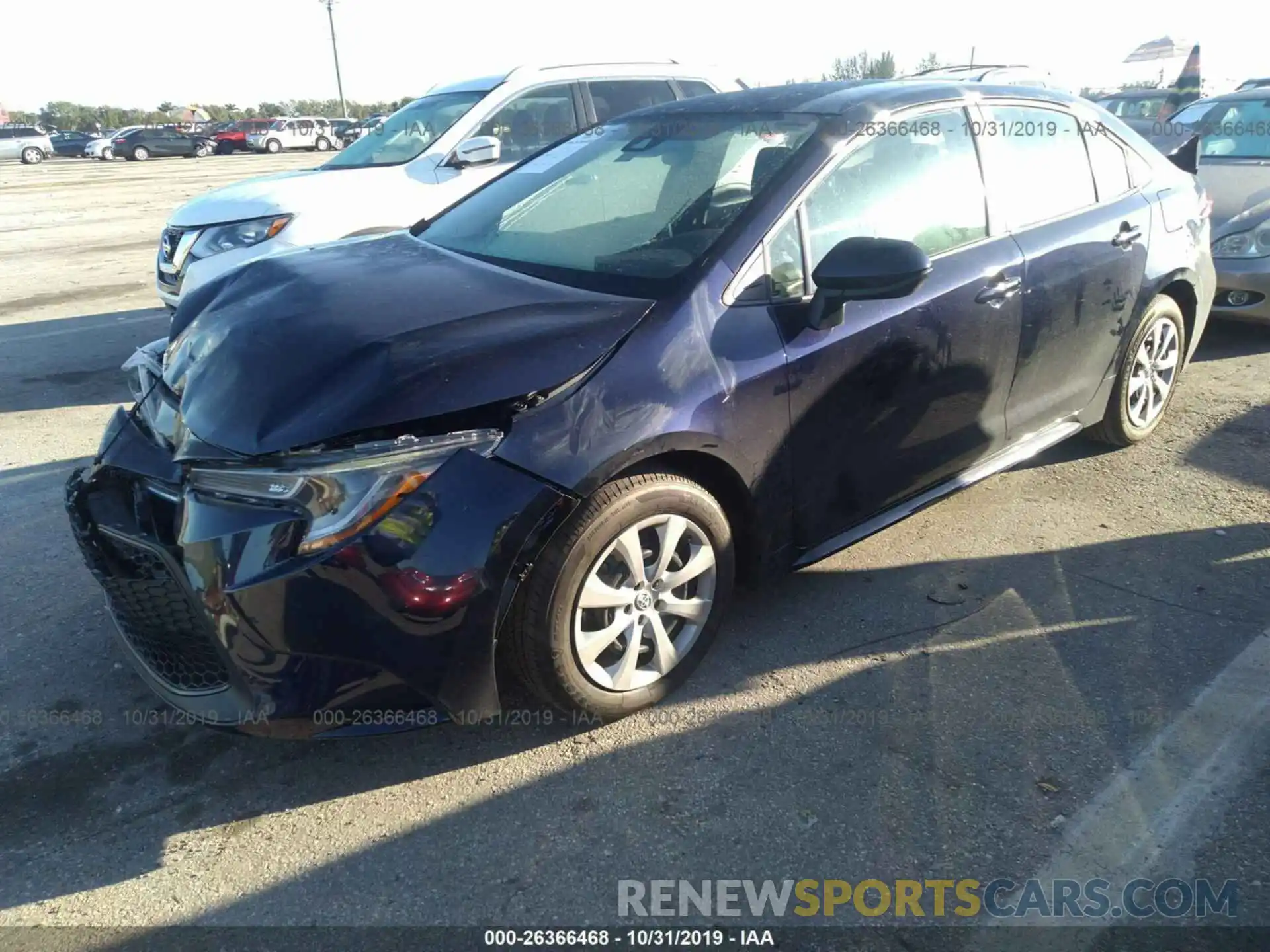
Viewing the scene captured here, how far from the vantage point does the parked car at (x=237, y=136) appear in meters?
45.8

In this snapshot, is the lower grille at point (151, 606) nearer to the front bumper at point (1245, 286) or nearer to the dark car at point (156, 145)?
the front bumper at point (1245, 286)

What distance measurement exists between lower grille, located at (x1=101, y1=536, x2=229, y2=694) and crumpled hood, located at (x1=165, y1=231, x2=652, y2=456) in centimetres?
37

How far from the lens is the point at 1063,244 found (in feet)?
12.4

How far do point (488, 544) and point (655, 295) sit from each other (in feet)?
3.05

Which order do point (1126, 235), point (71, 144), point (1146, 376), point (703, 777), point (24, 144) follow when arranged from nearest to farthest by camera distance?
point (703, 777), point (1126, 235), point (1146, 376), point (24, 144), point (71, 144)

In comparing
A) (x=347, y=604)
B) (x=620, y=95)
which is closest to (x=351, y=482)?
(x=347, y=604)

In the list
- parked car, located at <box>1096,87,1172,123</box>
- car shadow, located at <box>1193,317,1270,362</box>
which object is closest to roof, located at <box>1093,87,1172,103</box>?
parked car, located at <box>1096,87,1172,123</box>

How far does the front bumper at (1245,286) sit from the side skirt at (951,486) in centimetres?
284

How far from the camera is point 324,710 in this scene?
92.3 inches

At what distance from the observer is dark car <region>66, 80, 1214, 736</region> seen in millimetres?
2322

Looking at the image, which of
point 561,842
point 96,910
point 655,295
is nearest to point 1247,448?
point 655,295

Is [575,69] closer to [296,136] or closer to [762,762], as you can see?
[762,762]

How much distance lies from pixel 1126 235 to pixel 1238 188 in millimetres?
3688

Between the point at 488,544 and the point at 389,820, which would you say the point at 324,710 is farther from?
the point at 488,544
